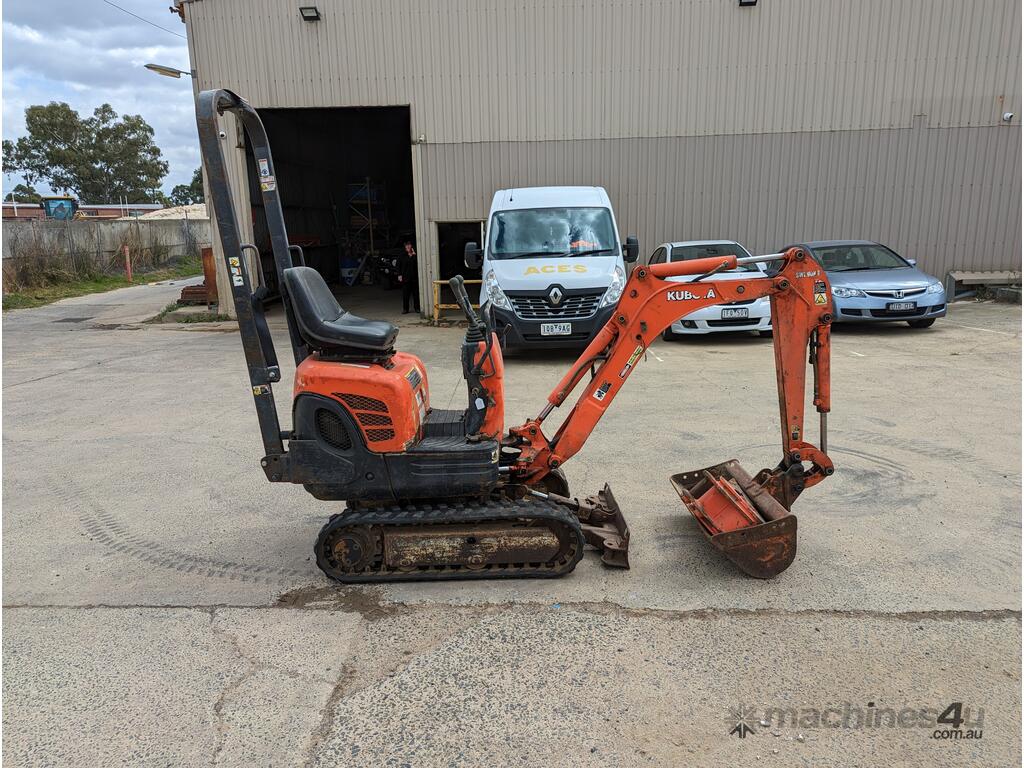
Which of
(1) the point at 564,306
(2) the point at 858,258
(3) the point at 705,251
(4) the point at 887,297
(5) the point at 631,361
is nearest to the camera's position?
(5) the point at 631,361

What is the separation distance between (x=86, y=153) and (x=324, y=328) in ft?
216

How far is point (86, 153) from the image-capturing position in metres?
56.9

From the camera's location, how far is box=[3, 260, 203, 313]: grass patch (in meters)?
19.1

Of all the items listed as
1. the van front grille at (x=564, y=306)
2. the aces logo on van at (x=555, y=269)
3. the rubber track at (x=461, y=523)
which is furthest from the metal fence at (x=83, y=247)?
the rubber track at (x=461, y=523)

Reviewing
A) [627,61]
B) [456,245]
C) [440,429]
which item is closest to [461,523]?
[440,429]

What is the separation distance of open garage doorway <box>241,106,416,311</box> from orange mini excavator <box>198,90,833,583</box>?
15.1 metres

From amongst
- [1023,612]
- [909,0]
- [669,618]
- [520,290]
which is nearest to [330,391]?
[669,618]

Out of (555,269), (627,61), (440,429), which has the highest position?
(627,61)

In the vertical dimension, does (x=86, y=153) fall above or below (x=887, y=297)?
above

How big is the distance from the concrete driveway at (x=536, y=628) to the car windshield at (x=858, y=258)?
6331mm

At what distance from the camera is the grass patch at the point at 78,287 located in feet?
62.5

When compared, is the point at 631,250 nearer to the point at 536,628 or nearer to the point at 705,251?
the point at 705,251

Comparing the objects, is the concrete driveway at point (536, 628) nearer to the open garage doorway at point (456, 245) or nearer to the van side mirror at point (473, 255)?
the van side mirror at point (473, 255)

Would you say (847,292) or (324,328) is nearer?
(324,328)
